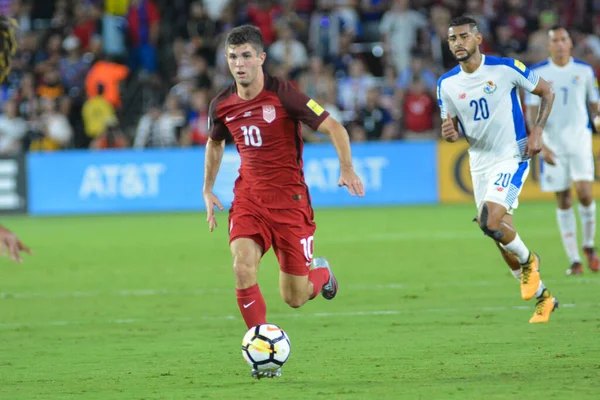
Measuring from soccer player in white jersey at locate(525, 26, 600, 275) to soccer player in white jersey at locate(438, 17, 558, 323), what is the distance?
2321mm

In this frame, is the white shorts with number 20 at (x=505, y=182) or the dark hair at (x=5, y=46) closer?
the dark hair at (x=5, y=46)

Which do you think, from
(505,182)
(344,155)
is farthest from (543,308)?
(344,155)

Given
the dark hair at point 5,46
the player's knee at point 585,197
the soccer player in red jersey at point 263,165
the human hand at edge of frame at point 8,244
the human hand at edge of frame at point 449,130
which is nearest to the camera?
the human hand at edge of frame at point 8,244

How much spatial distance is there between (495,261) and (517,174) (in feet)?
13.2

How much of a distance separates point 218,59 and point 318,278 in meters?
15.3

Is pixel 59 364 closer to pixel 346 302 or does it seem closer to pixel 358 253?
pixel 346 302

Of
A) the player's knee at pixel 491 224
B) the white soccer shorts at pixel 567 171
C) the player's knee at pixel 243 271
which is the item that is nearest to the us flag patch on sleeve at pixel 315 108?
the player's knee at pixel 243 271

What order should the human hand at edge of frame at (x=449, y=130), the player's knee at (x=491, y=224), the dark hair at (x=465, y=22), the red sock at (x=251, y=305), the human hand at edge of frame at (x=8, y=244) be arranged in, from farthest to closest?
the dark hair at (x=465, y=22) → the human hand at edge of frame at (x=449, y=130) → the player's knee at (x=491, y=224) → the red sock at (x=251, y=305) → the human hand at edge of frame at (x=8, y=244)

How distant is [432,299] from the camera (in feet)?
32.4

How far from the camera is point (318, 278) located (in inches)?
311

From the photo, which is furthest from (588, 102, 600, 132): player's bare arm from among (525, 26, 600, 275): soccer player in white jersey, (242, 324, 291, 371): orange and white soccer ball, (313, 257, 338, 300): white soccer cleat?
(242, 324, 291, 371): orange and white soccer ball

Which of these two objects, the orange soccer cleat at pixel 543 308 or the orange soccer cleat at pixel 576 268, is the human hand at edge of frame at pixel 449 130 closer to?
the orange soccer cleat at pixel 543 308

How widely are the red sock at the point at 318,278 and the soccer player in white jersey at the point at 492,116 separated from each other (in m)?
1.39

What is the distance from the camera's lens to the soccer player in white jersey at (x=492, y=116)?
8641mm
